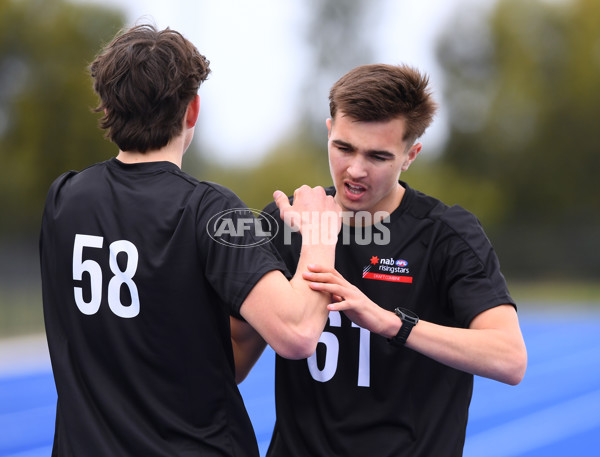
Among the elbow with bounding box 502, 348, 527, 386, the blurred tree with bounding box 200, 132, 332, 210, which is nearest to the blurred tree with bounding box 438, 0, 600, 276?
the blurred tree with bounding box 200, 132, 332, 210

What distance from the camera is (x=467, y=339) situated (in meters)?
2.56

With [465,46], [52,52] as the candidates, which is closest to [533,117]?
[465,46]

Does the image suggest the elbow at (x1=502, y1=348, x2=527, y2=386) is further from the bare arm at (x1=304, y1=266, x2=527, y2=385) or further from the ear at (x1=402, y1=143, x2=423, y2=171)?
the ear at (x1=402, y1=143, x2=423, y2=171)

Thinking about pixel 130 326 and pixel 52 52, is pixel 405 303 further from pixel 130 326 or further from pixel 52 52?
pixel 52 52

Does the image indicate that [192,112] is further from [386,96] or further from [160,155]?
[386,96]

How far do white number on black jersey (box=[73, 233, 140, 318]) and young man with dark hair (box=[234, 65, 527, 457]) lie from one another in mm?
920

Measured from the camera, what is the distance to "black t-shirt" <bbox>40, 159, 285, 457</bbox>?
2178 mm

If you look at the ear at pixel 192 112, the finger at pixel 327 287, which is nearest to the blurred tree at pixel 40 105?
the ear at pixel 192 112

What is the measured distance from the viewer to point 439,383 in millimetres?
2889

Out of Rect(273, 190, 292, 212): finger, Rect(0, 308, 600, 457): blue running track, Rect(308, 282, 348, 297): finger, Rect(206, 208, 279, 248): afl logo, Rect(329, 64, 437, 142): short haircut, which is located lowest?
Rect(0, 308, 600, 457): blue running track

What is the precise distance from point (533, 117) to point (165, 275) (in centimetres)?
3404

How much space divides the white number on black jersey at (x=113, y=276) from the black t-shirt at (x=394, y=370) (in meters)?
0.91

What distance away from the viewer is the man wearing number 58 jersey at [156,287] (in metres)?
2.17

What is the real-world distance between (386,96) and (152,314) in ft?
4.45
